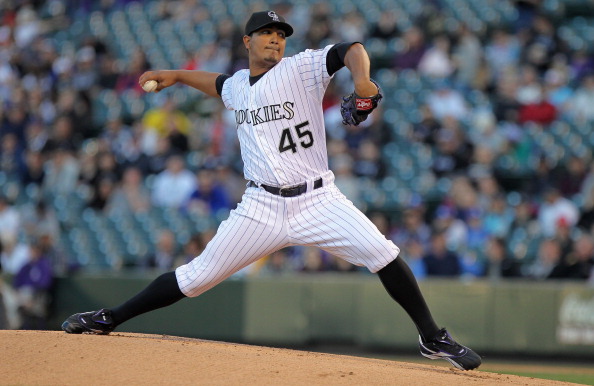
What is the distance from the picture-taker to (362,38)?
1329 centimetres

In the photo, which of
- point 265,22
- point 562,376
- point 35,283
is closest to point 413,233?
point 562,376

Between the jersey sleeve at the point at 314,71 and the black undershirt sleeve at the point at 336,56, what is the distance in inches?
1.5

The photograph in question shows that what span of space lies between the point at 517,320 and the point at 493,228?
1037 mm

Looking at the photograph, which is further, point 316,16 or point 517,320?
point 316,16

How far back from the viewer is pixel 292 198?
5.11 meters

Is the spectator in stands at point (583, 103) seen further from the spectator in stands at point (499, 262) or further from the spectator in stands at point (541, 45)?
the spectator in stands at point (499, 262)

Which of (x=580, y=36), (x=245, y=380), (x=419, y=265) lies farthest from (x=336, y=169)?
(x=245, y=380)

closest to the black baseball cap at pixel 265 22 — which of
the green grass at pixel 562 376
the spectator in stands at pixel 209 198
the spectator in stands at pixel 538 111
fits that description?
the green grass at pixel 562 376

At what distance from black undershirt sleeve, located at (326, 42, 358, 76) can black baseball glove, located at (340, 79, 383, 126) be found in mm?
283

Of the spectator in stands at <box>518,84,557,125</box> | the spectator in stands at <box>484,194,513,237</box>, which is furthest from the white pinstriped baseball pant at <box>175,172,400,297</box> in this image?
the spectator in stands at <box>518,84,557,125</box>

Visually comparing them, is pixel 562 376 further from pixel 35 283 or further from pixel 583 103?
pixel 35 283

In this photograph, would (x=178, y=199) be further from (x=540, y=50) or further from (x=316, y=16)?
(x=540, y=50)

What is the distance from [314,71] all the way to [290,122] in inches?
11.3

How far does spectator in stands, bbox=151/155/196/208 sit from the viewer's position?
468 inches
